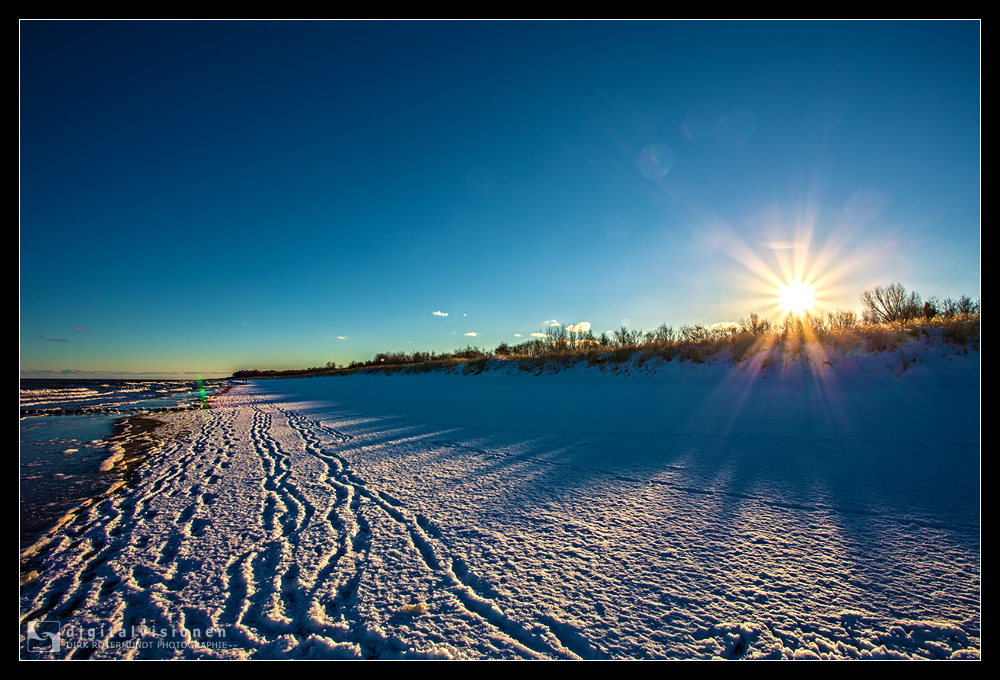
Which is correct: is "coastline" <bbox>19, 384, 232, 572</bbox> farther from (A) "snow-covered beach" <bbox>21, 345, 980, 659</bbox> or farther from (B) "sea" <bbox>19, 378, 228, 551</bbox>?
(A) "snow-covered beach" <bbox>21, 345, 980, 659</bbox>

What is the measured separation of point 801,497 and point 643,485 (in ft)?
3.72

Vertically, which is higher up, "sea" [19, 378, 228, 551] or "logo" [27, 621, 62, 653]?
"sea" [19, 378, 228, 551]

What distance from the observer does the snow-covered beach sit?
63.8 inches

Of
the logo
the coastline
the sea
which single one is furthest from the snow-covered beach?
the sea

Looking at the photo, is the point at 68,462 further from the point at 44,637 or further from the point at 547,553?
the point at 547,553

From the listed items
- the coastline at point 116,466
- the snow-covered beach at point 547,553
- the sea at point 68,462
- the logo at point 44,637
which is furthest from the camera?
the sea at point 68,462

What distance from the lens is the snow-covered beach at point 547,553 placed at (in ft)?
5.32

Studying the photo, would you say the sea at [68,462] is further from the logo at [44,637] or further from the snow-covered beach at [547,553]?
the logo at [44,637]

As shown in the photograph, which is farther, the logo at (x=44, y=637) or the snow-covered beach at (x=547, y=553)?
the logo at (x=44, y=637)

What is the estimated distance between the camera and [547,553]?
2.27 metres

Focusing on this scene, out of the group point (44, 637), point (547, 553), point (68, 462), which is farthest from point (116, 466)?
point (547, 553)

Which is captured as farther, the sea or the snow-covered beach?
the sea

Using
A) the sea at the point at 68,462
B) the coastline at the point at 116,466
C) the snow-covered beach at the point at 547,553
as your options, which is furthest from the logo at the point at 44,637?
the sea at the point at 68,462
